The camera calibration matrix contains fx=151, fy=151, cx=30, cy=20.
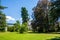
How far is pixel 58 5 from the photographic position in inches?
1120

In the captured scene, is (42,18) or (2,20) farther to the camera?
(2,20)

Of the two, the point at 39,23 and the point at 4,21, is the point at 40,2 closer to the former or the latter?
the point at 39,23

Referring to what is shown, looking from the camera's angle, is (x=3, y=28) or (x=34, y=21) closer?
(x=34, y=21)

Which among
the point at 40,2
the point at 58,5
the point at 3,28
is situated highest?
the point at 40,2

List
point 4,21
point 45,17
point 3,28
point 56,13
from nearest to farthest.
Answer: point 56,13, point 45,17, point 3,28, point 4,21

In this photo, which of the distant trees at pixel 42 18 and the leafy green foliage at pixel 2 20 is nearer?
the distant trees at pixel 42 18

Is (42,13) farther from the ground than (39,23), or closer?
farther from the ground

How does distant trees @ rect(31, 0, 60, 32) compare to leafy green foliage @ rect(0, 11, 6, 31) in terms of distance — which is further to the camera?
leafy green foliage @ rect(0, 11, 6, 31)

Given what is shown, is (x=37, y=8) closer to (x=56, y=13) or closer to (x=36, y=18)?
(x=36, y=18)

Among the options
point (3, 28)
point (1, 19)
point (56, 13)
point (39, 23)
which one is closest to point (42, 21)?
point (39, 23)

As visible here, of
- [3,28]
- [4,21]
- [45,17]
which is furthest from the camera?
[4,21]

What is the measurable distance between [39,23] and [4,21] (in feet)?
55.7

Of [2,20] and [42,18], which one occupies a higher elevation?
[2,20]

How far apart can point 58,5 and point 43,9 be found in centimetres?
2230
